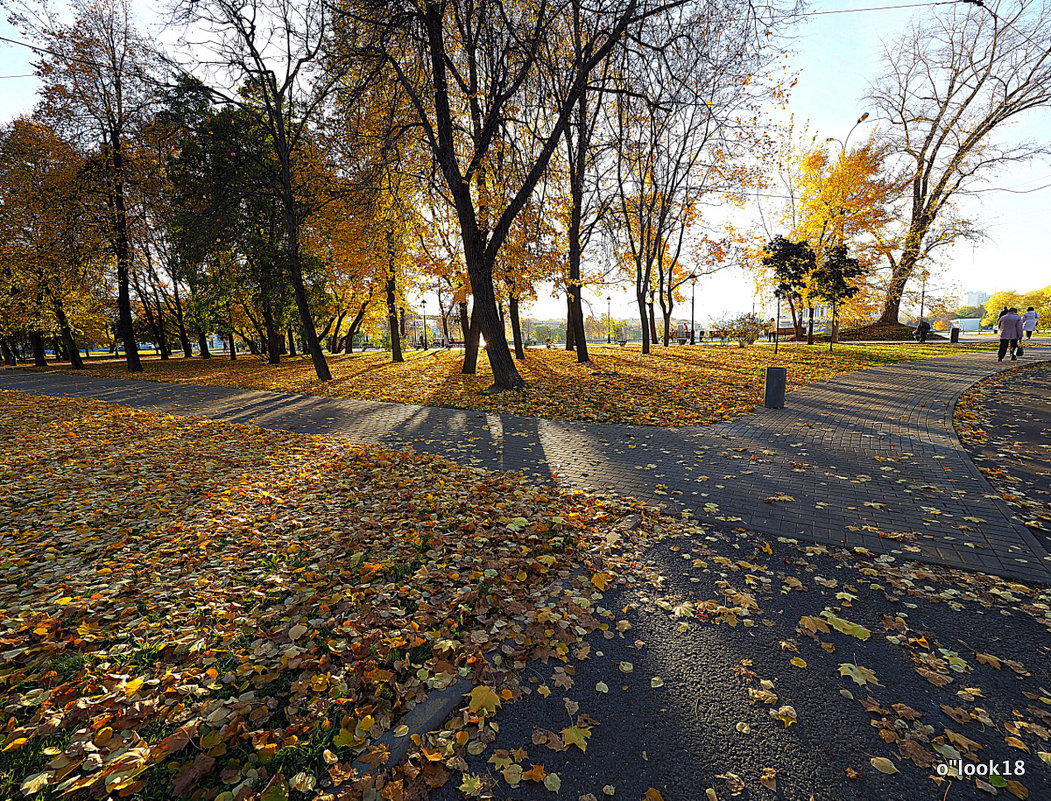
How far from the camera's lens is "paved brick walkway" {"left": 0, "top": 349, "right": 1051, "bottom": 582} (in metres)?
4.14

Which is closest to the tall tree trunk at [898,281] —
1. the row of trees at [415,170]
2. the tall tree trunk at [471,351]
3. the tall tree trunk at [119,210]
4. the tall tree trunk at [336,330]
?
the row of trees at [415,170]

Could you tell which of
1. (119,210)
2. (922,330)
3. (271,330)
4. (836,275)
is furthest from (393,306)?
(922,330)

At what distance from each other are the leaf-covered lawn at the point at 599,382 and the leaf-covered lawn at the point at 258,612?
492 cm

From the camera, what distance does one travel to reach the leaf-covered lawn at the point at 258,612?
2.07 metres

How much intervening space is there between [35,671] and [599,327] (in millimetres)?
101629

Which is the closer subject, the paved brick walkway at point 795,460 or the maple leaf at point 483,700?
the maple leaf at point 483,700

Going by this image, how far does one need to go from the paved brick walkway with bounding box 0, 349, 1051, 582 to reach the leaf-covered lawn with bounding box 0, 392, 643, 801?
4.06 feet

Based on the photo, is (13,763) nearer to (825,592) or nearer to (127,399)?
(825,592)

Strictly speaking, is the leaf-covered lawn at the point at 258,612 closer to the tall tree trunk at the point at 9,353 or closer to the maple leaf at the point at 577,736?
the maple leaf at the point at 577,736

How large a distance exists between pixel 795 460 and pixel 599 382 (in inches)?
291

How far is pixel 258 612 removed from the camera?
3.14m

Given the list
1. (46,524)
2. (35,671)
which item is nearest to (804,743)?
(35,671)

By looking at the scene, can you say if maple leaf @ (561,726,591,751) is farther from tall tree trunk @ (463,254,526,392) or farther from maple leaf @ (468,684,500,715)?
tall tree trunk @ (463,254,526,392)

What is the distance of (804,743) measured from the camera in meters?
2.10
